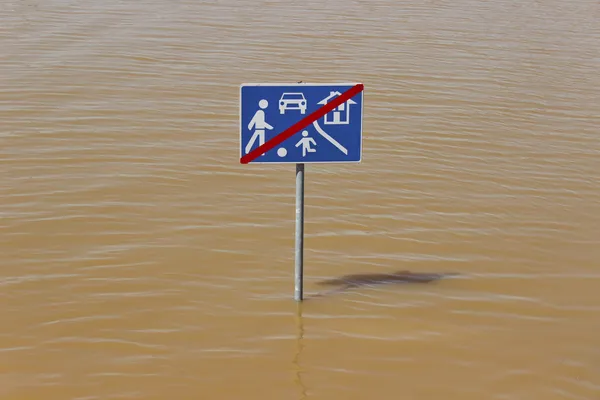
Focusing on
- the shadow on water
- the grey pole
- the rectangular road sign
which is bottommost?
the shadow on water

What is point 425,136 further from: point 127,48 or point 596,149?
point 127,48

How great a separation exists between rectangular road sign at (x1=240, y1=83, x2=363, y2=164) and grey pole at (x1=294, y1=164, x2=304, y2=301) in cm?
16

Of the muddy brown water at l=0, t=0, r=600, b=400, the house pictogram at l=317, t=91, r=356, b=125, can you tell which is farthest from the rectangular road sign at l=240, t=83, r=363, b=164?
the muddy brown water at l=0, t=0, r=600, b=400

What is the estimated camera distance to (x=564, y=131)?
9.31m

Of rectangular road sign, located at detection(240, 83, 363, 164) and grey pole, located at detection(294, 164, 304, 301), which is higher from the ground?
rectangular road sign, located at detection(240, 83, 363, 164)

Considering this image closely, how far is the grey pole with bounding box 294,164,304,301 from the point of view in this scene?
532 centimetres

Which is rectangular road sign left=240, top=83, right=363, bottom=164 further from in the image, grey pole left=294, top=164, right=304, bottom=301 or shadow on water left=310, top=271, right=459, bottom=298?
shadow on water left=310, top=271, right=459, bottom=298

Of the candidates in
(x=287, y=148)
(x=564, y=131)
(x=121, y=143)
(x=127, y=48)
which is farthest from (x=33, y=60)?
(x=287, y=148)

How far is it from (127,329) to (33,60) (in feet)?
21.8

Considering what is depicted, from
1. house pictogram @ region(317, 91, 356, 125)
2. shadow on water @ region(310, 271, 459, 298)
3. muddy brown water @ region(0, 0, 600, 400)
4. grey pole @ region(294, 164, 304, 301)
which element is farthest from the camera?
shadow on water @ region(310, 271, 459, 298)

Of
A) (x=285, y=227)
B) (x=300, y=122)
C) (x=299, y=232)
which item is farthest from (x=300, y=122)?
(x=285, y=227)

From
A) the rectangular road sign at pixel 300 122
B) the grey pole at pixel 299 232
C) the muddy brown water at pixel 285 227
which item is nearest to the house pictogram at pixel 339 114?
the rectangular road sign at pixel 300 122

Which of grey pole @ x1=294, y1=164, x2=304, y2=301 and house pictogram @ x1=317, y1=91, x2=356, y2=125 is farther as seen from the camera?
grey pole @ x1=294, y1=164, x2=304, y2=301

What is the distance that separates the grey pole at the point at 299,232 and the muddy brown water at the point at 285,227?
0.12 meters
